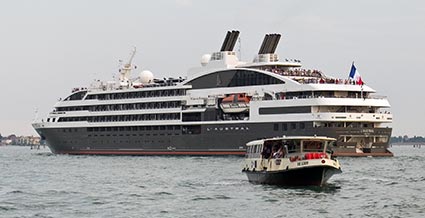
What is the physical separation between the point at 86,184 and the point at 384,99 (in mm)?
45351

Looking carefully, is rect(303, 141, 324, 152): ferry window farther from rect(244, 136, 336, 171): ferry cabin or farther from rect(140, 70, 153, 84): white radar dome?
rect(140, 70, 153, 84): white radar dome

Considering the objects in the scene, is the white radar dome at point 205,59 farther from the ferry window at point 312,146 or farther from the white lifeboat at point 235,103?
the ferry window at point 312,146

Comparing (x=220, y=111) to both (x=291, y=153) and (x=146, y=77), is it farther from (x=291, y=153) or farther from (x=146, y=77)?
(x=291, y=153)

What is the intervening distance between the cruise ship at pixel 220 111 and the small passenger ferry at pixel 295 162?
1395 inches

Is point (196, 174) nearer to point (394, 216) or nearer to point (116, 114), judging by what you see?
point (394, 216)

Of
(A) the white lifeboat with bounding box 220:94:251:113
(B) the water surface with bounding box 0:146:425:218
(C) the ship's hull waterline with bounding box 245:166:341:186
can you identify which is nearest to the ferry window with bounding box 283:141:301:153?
(C) the ship's hull waterline with bounding box 245:166:341:186

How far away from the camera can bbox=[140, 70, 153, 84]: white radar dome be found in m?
114

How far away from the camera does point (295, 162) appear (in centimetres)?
4719

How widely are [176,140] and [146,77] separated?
51.3ft

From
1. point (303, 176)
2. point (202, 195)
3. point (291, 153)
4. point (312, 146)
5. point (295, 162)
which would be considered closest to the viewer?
point (202, 195)

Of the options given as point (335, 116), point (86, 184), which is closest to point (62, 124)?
point (335, 116)

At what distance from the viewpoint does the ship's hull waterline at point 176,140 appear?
8806 cm

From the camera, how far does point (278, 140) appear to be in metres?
50.0

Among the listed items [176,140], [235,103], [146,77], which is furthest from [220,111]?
[146,77]
